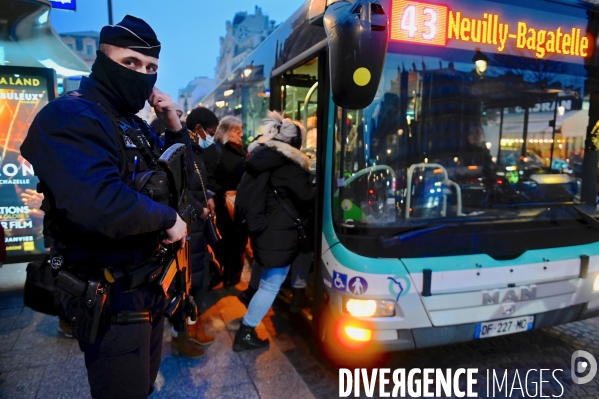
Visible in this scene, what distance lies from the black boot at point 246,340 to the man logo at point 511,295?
185cm

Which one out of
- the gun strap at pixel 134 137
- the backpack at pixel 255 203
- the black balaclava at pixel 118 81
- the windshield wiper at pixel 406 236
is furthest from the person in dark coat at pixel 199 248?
the windshield wiper at pixel 406 236

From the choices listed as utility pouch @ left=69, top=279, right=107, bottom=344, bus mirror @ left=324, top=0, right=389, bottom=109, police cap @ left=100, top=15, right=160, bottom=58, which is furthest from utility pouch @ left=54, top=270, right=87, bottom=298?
bus mirror @ left=324, top=0, right=389, bottom=109

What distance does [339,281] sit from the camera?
2.61 metres

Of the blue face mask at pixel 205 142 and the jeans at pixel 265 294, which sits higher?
the blue face mask at pixel 205 142

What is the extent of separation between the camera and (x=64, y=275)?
5.47ft

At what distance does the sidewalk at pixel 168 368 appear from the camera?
285cm

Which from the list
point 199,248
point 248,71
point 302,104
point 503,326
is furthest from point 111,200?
point 248,71

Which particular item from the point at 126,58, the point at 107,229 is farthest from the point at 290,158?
the point at 107,229

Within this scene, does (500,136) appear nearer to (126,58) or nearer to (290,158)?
(290,158)

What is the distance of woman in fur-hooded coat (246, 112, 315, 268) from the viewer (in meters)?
3.21

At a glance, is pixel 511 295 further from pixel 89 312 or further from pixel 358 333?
pixel 89 312

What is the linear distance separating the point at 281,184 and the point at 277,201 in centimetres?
15

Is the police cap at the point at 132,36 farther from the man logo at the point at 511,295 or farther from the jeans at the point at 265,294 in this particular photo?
the man logo at the point at 511,295

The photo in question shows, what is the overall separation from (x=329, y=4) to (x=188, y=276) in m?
1.76
